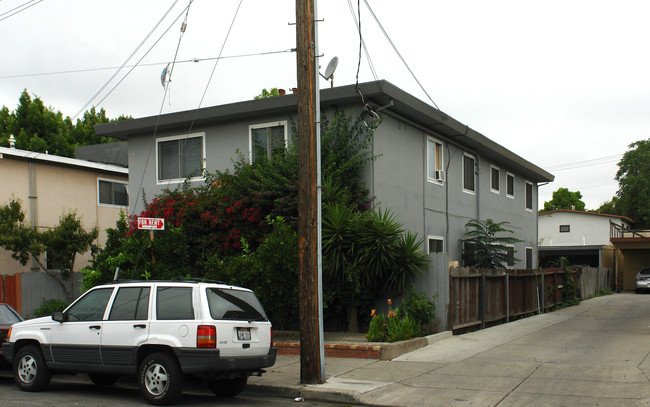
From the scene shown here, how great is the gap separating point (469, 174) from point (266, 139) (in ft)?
24.4

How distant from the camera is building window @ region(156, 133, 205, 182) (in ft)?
60.6

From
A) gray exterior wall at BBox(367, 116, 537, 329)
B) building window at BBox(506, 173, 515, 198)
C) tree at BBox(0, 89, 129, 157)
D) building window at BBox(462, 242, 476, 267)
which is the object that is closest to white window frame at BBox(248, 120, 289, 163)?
gray exterior wall at BBox(367, 116, 537, 329)

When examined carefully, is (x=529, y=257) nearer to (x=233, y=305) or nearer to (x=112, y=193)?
(x=112, y=193)

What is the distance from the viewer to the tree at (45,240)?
65.4 feet

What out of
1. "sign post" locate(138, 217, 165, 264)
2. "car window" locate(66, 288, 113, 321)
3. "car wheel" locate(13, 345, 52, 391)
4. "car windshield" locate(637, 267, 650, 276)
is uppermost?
"sign post" locate(138, 217, 165, 264)

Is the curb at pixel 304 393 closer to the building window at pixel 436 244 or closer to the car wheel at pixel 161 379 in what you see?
the car wheel at pixel 161 379

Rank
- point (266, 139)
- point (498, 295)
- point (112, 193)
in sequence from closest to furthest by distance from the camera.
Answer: point (266, 139) → point (498, 295) → point (112, 193)

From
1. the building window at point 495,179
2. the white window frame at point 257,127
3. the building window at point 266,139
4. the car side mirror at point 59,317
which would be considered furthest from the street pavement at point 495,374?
the building window at point 495,179

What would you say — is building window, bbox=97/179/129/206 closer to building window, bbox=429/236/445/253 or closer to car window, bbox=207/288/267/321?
building window, bbox=429/236/445/253

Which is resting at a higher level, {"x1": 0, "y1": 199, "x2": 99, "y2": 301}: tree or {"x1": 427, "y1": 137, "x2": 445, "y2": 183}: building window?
{"x1": 427, "y1": 137, "x2": 445, "y2": 183}: building window

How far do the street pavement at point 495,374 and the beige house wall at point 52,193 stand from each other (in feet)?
45.1

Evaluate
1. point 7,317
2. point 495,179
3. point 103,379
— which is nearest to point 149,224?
point 7,317

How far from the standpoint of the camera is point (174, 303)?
8.97 meters

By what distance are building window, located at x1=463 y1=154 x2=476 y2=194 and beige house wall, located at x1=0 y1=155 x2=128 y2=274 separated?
13.1 meters
